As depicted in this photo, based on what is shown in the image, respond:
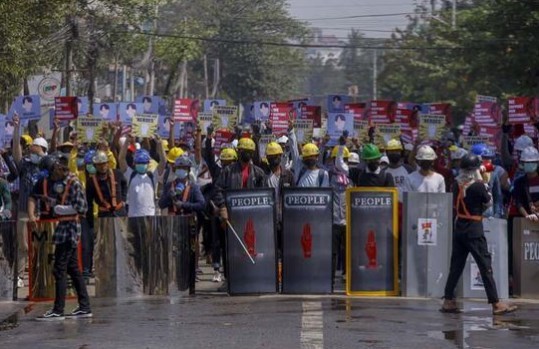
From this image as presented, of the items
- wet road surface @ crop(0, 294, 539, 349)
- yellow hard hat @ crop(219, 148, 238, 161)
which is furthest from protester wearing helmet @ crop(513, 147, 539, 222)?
yellow hard hat @ crop(219, 148, 238, 161)

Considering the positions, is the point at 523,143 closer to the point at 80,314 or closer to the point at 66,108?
the point at 80,314

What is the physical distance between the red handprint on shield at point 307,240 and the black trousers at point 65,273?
3.02 meters

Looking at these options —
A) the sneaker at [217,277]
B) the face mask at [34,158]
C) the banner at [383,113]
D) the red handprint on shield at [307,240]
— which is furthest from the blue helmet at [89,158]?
the banner at [383,113]

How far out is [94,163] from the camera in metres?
17.9

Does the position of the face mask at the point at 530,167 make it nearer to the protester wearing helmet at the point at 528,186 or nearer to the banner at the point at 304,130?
the protester wearing helmet at the point at 528,186

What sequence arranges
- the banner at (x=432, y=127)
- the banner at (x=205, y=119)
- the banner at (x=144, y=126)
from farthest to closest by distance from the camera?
the banner at (x=205, y=119)
the banner at (x=432, y=127)
the banner at (x=144, y=126)

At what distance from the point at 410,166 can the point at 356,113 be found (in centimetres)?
939

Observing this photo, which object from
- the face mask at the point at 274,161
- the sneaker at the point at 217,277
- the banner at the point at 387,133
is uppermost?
the banner at the point at 387,133

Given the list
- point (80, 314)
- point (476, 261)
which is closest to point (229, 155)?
point (80, 314)

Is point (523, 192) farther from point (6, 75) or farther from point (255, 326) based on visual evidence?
point (6, 75)

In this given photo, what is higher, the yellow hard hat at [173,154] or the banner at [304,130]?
the banner at [304,130]

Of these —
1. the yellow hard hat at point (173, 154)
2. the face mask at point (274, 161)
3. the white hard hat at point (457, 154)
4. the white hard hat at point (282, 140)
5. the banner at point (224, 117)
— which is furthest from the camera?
the banner at point (224, 117)

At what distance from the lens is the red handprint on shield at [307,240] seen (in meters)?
16.4

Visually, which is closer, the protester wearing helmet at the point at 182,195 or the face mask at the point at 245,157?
the face mask at the point at 245,157
